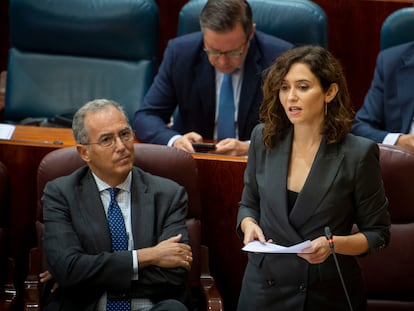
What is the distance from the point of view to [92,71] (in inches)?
135

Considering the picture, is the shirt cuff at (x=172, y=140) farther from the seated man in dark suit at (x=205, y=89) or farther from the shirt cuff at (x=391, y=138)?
the shirt cuff at (x=391, y=138)

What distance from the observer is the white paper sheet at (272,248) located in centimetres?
180

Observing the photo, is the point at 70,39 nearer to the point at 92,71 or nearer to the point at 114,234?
the point at 92,71

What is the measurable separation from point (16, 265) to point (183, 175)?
594 millimetres

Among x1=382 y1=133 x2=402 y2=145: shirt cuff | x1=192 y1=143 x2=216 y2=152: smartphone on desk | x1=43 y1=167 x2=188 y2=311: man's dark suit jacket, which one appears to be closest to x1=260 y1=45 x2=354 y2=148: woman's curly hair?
x1=43 y1=167 x2=188 y2=311: man's dark suit jacket

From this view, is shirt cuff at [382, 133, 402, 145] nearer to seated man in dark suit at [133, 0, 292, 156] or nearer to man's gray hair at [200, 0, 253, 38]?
seated man in dark suit at [133, 0, 292, 156]

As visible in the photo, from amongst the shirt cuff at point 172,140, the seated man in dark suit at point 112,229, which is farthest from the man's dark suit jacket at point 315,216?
the shirt cuff at point 172,140

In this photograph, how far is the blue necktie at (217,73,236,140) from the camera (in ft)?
9.73

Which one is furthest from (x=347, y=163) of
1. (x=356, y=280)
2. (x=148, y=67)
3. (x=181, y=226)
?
(x=148, y=67)

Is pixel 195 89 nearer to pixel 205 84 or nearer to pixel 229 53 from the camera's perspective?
pixel 205 84

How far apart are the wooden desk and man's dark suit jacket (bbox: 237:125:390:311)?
48 centimetres

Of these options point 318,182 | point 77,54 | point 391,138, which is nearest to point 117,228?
point 318,182

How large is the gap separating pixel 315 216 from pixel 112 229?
0.59 m

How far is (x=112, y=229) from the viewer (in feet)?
7.43
